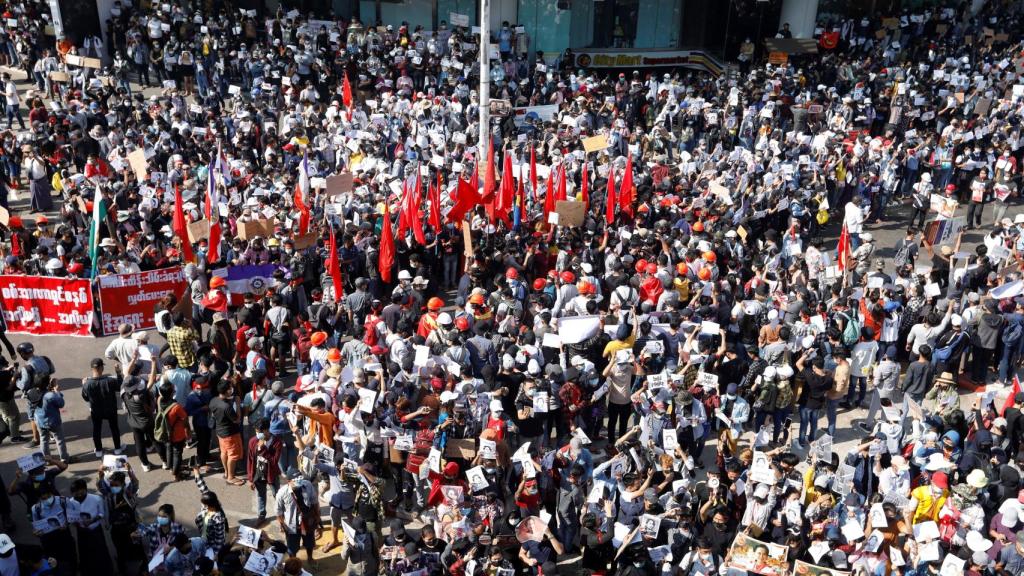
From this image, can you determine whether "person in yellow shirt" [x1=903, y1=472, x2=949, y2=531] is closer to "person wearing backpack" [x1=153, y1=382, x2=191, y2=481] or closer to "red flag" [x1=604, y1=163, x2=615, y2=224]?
"red flag" [x1=604, y1=163, x2=615, y2=224]

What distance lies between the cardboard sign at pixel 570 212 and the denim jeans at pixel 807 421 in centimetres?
509

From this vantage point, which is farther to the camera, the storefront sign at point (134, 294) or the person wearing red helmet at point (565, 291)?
the storefront sign at point (134, 294)

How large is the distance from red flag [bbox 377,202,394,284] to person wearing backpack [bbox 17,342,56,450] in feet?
16.0

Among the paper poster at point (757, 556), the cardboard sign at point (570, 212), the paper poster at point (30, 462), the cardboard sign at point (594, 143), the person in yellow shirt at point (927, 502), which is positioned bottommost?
the paper poster at point (757, 556)

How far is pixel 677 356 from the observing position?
11992 millimetres

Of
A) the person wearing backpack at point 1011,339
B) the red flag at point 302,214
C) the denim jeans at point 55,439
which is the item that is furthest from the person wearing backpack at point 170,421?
the person wearing backpack at point 1011,339

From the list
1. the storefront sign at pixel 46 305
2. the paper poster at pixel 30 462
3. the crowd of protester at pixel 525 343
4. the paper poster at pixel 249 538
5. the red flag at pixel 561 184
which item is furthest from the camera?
the red flag at pixel 561 184

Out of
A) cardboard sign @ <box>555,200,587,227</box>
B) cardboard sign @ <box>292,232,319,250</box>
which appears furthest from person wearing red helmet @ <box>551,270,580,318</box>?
cardboard sign @ <box>292,232,319,250</box>

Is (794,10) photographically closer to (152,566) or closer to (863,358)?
(863,358)

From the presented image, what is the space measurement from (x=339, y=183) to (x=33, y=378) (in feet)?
19.9

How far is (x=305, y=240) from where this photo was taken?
14094 millimetres

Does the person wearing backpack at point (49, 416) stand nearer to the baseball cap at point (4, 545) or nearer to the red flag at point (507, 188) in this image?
the baseball cap at point (4, 545)

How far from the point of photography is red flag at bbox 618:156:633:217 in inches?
622

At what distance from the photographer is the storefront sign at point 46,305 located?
43.6 feet
